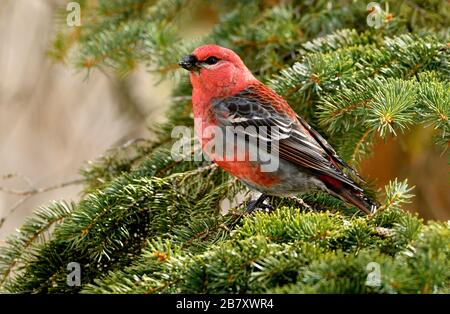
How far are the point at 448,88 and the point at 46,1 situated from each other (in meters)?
3.86

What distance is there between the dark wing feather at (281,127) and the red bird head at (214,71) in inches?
3.3

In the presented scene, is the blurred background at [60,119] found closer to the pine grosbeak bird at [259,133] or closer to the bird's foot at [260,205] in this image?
the pine grosbeak bird at [259,133]

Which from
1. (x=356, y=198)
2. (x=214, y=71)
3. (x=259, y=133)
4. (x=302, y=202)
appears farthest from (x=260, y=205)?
(x=214, y=71)

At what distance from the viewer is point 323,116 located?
319 cm

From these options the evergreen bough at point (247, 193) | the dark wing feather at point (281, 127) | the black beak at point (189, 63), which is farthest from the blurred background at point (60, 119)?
the dark wing feather at point (281, 127)

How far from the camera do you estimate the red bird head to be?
3818 millimetres

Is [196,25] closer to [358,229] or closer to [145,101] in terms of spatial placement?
[145,101]

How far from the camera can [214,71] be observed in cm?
381

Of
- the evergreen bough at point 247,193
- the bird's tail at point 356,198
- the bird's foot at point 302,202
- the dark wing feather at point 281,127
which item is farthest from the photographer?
the dark wing feather at point 281,127

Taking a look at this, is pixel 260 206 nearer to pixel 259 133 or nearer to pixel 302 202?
pixel 302 202

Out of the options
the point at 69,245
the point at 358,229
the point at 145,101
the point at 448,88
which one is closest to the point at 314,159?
the point at 448,88

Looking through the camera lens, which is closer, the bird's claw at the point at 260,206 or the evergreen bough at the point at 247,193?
the evergreen bough at the point at 247,193

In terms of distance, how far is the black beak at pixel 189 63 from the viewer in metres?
3.79

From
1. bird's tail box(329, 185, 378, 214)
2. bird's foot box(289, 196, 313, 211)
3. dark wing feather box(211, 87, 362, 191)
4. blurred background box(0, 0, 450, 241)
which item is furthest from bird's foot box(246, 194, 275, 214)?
blurred background box(0, 0, 450, 241)
